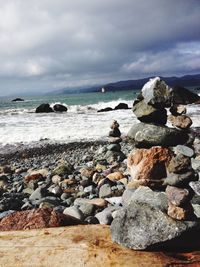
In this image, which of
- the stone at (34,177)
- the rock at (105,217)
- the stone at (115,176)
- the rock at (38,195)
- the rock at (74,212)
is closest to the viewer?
the rock at (105,217)

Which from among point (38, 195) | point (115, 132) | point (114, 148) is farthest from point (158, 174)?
point (114, 148)

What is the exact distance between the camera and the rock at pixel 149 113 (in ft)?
17.5

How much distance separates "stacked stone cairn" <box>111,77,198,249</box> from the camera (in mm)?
4266

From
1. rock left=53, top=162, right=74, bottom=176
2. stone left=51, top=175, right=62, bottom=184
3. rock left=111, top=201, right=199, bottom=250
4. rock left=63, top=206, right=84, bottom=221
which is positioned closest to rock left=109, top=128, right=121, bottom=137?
rock left=53, top=162, right=74, bottom=176

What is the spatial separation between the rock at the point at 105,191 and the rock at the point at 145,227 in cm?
509

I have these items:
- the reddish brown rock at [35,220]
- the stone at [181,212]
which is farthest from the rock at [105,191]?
the stone at [181,212]

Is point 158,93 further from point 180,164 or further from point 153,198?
point 153,198

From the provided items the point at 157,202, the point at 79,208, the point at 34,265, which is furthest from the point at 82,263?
the point at 79,208

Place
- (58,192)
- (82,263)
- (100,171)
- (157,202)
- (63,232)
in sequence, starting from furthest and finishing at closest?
(100,171) → (58,192) → (63,232) → (157,202) → (82,263)

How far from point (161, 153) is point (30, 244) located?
207 cm

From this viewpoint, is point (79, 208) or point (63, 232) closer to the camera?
point (63, 232)

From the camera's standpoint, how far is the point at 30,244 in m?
4.65

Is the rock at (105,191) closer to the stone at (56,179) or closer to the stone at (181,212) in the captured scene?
the stone at (56,179)

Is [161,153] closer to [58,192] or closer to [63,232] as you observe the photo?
[63,232]
